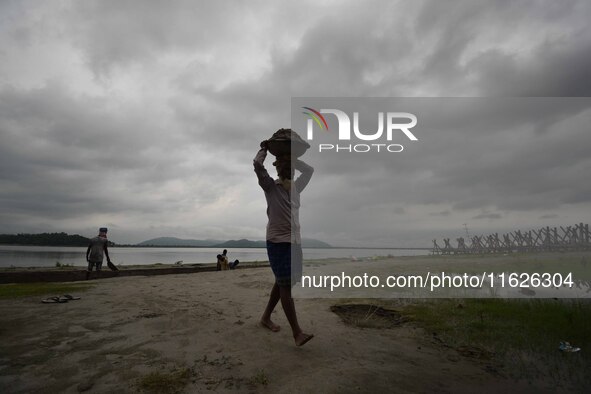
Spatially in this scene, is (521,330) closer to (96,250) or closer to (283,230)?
(283,230)

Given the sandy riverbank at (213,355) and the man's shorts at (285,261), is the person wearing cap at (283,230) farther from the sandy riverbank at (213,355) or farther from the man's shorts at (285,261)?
the sandy riverbank at (213,355)

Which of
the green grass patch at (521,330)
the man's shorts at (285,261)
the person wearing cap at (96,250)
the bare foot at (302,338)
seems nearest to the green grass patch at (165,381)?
the bare foot at (302,338)

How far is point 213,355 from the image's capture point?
276cm

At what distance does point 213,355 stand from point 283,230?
142 centimetres

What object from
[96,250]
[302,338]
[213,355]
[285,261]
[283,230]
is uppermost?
[283,230]

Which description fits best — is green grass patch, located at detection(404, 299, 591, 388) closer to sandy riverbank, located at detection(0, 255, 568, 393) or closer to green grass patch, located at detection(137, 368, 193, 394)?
sandy riverbank, located at detection(0, 255, 568, 393)

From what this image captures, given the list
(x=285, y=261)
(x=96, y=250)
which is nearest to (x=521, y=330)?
(x=285, y=261)

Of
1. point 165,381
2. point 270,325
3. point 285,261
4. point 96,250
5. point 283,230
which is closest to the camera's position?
point 165,381

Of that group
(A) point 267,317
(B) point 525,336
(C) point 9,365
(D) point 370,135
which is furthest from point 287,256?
(D) point 370,135

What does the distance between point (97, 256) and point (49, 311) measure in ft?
21.5

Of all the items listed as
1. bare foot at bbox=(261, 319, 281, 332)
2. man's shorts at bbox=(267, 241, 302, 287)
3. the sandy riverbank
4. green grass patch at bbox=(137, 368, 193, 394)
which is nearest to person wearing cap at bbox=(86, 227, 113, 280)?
the sandy riverbank

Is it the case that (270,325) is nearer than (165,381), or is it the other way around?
(165,381)

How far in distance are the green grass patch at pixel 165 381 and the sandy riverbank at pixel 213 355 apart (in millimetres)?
18

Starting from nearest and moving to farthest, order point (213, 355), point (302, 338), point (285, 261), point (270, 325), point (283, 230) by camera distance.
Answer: point (213, 355), point (302, 338), point (285, 261), point (283, 230), point (270, 325)
